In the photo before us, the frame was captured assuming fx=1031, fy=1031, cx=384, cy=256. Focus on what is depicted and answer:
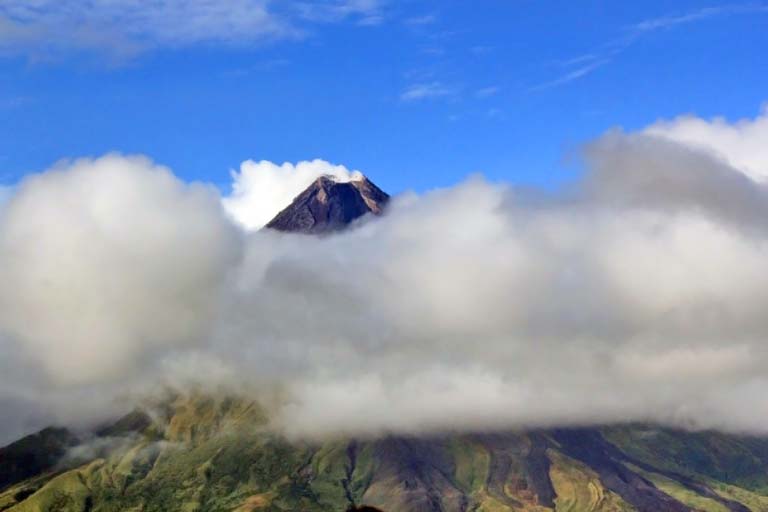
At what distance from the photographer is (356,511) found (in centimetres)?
15950
